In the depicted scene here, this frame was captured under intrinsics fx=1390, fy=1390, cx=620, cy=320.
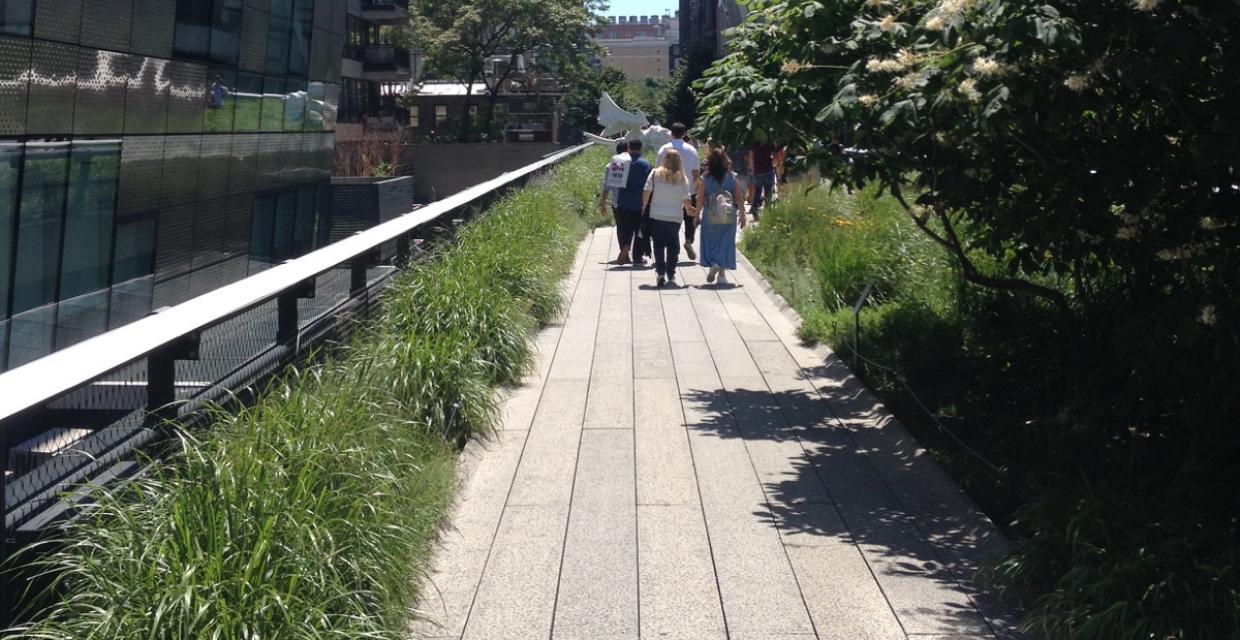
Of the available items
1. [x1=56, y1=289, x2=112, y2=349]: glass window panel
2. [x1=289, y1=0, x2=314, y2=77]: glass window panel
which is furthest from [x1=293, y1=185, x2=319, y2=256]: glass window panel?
[x1=56, y1=289, x2=112, y2=349]: glass window panel

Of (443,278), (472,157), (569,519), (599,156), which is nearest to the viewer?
(569,519)

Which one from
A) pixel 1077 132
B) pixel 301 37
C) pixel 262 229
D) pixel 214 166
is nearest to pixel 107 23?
pixel 214 166

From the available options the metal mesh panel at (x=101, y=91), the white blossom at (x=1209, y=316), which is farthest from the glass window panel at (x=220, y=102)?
the white blossom at (x=1209, y=316)

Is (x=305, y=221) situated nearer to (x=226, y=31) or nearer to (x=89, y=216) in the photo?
(x=226, y=31)

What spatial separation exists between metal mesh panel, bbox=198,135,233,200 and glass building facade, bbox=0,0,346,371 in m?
0.05

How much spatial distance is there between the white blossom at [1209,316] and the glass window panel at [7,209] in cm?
1259

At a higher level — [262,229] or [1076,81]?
[1076,81]

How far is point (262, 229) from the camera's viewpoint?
25422mm

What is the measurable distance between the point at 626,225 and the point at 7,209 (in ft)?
23.5

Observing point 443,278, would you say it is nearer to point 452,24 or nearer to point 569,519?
point 569,519

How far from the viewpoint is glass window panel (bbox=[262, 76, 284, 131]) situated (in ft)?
81.7

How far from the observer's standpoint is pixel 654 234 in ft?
51.2

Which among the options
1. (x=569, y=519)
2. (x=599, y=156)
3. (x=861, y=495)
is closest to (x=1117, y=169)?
(x=861, y=495)

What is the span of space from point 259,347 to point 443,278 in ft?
11.5
